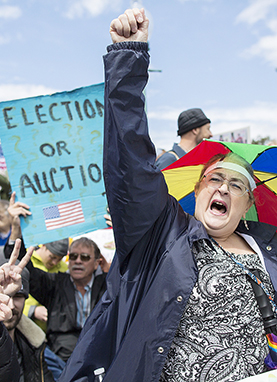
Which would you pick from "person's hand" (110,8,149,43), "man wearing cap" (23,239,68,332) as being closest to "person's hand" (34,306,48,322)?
"man wearing cap" (23,239,68,332)

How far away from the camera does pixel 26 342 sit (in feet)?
7.68

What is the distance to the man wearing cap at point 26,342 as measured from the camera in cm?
222

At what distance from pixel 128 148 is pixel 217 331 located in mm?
839

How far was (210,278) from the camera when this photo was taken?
154 centimetres

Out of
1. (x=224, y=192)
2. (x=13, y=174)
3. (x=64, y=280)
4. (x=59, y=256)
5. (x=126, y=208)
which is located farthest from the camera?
(x=59, y=256)

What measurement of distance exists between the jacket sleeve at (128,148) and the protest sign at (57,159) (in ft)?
5.10

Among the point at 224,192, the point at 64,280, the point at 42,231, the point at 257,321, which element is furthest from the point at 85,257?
the point at 257,321

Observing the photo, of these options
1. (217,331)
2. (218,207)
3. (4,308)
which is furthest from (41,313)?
(217,331)

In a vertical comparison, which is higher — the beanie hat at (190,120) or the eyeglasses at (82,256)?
the beanie hat at (190,120)

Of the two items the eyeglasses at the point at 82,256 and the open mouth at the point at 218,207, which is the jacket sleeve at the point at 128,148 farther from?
the eyeglasses at the point at 82,256

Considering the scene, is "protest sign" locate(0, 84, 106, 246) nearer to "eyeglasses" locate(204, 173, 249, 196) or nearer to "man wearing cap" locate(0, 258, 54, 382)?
"man wearing cap" locate(0, 258, 54, 382)

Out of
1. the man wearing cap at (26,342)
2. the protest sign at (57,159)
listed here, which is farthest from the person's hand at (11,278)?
the protest sign at (57,159)

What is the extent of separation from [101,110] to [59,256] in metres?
1.58

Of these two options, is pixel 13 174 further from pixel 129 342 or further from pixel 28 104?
pixel 129 342
